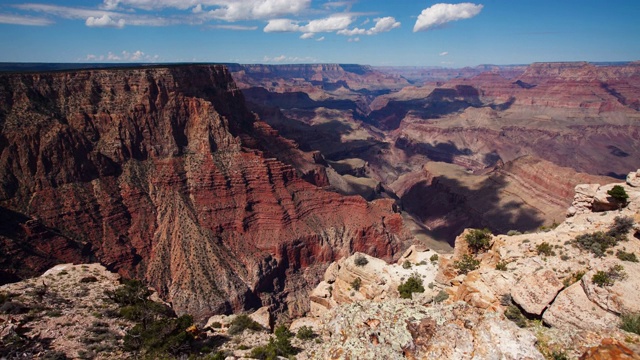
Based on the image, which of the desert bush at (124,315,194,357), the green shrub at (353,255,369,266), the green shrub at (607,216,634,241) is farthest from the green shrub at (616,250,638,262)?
the desert bush at (124,315,194,357)

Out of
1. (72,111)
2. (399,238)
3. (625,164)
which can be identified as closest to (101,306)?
(72,111)

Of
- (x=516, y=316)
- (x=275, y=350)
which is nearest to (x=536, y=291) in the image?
(x=516, y=316)

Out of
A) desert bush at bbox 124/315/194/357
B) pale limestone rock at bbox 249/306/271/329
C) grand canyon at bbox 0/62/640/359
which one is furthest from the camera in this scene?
pale limestone rock at bbox 249/306/271/329

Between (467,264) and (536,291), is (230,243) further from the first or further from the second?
(536,291)

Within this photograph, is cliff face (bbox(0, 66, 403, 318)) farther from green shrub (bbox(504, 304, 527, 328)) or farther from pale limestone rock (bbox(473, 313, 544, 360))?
pale limestone rock (bbox(473, 313, 544, 360))

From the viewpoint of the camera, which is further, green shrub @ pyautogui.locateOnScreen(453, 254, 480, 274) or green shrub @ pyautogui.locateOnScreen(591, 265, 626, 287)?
green shrub @ pyautogui.locateOnScreen(453, 254, 480, 274)

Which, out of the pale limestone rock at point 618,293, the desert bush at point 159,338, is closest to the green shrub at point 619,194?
the pale limestone rock at point 618,293

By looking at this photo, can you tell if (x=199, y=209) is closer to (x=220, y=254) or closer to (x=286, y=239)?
(x=220, y=254)
